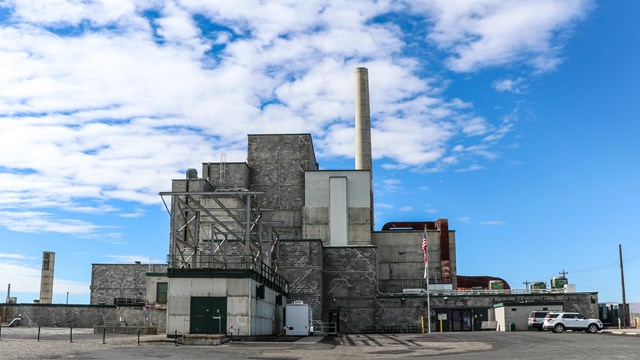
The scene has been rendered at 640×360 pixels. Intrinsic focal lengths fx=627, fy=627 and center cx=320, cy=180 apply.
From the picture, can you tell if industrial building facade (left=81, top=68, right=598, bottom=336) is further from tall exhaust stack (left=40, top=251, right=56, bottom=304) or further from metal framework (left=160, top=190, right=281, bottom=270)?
tall exhaust stack (left=40, top=251, right=56, bottom=304)

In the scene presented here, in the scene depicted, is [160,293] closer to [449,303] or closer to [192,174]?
[192,174]

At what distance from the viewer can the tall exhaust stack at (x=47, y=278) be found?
281 ft

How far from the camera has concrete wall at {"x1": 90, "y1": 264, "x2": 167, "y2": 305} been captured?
82750 millimetres

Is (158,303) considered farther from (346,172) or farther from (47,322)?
(346,172)

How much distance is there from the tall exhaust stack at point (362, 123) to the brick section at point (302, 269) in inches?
1140

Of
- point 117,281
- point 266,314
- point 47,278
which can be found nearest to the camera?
point 266,314

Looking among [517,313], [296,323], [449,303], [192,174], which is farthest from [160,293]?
[517,313]

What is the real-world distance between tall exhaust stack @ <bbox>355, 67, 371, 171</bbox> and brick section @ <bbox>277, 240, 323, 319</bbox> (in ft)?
95.0

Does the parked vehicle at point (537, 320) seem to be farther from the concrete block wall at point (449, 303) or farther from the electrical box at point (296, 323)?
the electrical box at point (296, 323)

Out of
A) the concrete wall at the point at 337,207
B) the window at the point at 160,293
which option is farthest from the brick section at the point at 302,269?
the concrete wall at the point at 337,207

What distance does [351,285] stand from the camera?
66.6m

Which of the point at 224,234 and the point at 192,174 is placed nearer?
the point at 224,234

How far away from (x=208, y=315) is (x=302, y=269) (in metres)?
24.7

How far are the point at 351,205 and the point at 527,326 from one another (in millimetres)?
28598
